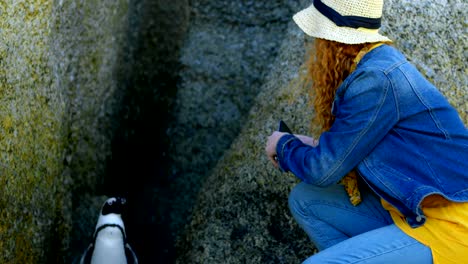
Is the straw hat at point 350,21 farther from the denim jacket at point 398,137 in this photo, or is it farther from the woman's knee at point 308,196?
the woman's knee at point 308,196

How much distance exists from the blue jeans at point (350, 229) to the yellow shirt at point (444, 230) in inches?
1.0

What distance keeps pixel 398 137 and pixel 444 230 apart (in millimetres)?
288

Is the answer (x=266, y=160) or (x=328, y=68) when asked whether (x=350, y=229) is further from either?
(x=266, y=160)

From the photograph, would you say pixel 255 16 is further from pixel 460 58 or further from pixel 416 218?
pixel 416 218

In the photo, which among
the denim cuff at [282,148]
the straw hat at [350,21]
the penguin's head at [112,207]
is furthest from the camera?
the penguin's head at [112,207]

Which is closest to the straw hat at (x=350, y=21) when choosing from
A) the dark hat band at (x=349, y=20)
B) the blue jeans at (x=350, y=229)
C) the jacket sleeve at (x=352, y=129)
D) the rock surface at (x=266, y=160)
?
the dark hat band at (x=349, y=20)

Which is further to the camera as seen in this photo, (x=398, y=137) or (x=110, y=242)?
(x=110, y=242)

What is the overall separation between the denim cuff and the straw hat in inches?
13.2

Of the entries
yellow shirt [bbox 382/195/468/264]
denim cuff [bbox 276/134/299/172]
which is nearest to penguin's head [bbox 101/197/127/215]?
denim cuff [bbox 276/134/299/172]

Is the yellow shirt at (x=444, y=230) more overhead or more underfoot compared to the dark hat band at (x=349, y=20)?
more underfoot

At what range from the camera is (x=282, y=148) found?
241cm

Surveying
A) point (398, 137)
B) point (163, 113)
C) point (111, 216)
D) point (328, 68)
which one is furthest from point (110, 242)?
point (398, 137)

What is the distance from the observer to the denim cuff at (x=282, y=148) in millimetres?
2410

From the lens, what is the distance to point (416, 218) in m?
2.16
